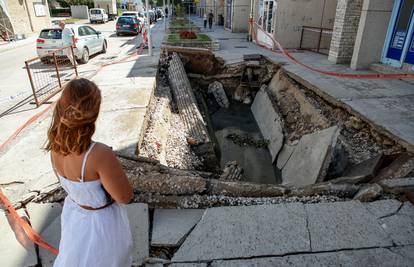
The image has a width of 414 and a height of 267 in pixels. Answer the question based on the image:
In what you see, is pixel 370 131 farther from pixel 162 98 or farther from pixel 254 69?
pixel 254 69

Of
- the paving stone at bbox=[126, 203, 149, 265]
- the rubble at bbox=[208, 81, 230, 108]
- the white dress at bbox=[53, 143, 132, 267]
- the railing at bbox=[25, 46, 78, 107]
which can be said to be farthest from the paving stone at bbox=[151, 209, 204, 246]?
the rubble at bbox=[208, 81, 230, 108]

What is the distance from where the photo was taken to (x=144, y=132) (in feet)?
19.9

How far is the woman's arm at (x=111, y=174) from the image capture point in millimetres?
1663

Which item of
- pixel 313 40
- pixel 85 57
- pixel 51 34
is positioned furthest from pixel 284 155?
pixel 51 34

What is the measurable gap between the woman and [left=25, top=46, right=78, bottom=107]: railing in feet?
21.5

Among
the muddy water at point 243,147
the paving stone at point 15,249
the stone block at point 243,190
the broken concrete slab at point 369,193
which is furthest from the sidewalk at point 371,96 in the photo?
the paving stone at point 15,249

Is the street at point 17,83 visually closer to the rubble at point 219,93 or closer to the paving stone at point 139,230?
the paving stone at point 139,230

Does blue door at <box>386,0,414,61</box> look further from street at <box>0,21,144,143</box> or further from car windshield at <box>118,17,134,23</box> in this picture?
car windshield at <box>118,17,134,23</box>

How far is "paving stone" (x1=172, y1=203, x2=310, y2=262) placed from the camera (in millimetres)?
2730

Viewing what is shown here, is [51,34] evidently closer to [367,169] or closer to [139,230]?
[139,230]

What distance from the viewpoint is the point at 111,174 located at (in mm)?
1687

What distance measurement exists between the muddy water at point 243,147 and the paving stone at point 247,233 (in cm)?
366

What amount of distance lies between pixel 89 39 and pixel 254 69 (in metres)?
8.24

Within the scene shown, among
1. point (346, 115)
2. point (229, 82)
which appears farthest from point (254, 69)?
point (346, 115)
